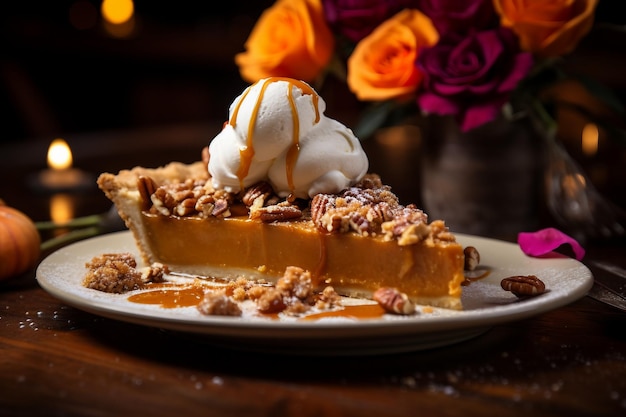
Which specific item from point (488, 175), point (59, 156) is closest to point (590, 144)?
point (488, 175)

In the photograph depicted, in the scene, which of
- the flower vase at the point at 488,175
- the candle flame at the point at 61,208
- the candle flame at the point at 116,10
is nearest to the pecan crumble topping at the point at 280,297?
the flower vase at the point at 488,175

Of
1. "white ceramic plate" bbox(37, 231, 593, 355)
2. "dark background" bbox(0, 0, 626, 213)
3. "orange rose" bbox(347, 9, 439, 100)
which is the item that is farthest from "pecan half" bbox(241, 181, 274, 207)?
"dark background" bbox(0, 0, 626, 213)

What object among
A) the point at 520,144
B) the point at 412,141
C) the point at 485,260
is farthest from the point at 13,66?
the point at 485,260

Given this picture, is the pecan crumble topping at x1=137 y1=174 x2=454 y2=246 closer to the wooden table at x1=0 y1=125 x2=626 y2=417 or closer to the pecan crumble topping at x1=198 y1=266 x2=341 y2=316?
the pecan crumble topping at x1=198 y1=266 x2=341 y2=316

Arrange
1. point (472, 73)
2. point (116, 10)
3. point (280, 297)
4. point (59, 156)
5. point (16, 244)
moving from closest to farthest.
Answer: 1. point (280, 297)
2. point (16, 244)
3. point (472, 73)
4. point (59, 156)
5. point (116, 10)

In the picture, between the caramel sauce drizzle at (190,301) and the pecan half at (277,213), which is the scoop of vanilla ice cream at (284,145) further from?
the caramel sauce drizzle at (190,301)

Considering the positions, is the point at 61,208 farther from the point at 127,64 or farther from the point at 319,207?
the point at 127,64
